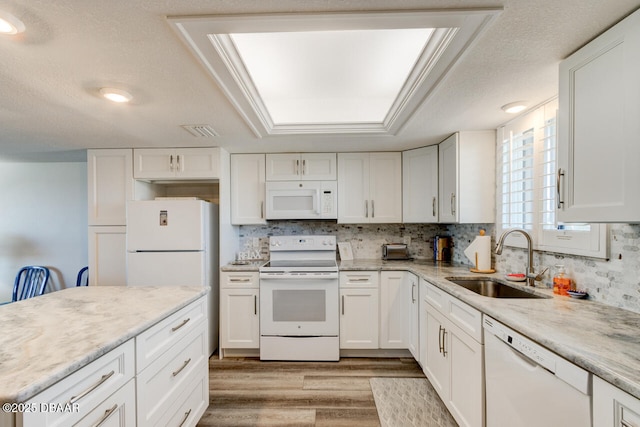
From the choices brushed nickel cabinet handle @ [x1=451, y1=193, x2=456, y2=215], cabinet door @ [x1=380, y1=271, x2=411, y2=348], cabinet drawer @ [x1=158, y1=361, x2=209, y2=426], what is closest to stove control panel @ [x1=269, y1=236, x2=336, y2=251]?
cabinet door @ [x1=380, y1=271, x2=411, y2=348]

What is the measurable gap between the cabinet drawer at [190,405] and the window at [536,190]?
7.52 feet

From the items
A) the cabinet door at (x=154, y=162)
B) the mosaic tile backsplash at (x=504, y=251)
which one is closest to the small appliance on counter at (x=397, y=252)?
the mosaic tile backsplash at (x=504, y=251)

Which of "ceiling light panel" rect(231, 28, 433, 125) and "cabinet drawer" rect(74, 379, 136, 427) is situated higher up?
"ceiling light panel" rect(231, 28, 433, 125)

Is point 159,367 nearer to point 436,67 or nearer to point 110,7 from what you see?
point 110,7

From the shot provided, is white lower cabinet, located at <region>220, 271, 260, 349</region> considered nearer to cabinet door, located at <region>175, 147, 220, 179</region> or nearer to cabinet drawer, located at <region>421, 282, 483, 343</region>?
cabinet door, located at <region>175, 147, 220, 179</region>

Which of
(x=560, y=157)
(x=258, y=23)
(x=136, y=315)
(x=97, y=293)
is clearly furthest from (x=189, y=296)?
(x=560, y=157)

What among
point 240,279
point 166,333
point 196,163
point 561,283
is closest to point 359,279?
point 240,279

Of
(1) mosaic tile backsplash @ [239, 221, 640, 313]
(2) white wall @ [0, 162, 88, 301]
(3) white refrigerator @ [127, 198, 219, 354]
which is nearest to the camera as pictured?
(1) mosaic tile backsplash @ [239, 221, 640, 313]

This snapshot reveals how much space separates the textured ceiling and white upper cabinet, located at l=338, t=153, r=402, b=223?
0.58 meters

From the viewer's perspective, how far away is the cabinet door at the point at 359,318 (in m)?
2.69

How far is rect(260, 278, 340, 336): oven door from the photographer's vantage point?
2.65 meters

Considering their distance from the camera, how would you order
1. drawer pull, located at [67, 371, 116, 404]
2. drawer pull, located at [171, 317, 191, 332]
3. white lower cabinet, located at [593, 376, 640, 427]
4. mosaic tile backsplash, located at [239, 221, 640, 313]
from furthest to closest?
drawer pull, located at [171, 317, 191, 332] < mosaic tile backsplash, located at [239, 221, 640, 313] < drawer pull, located at [67, 371, 116, 404] < white lower cabinet, located at [593, 376, 640, 427]

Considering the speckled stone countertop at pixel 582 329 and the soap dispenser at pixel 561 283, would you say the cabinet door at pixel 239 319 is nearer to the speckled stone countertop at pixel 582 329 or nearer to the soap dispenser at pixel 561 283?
the speckled stone countertop at pixel 582 329

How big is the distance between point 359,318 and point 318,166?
5.23ft
